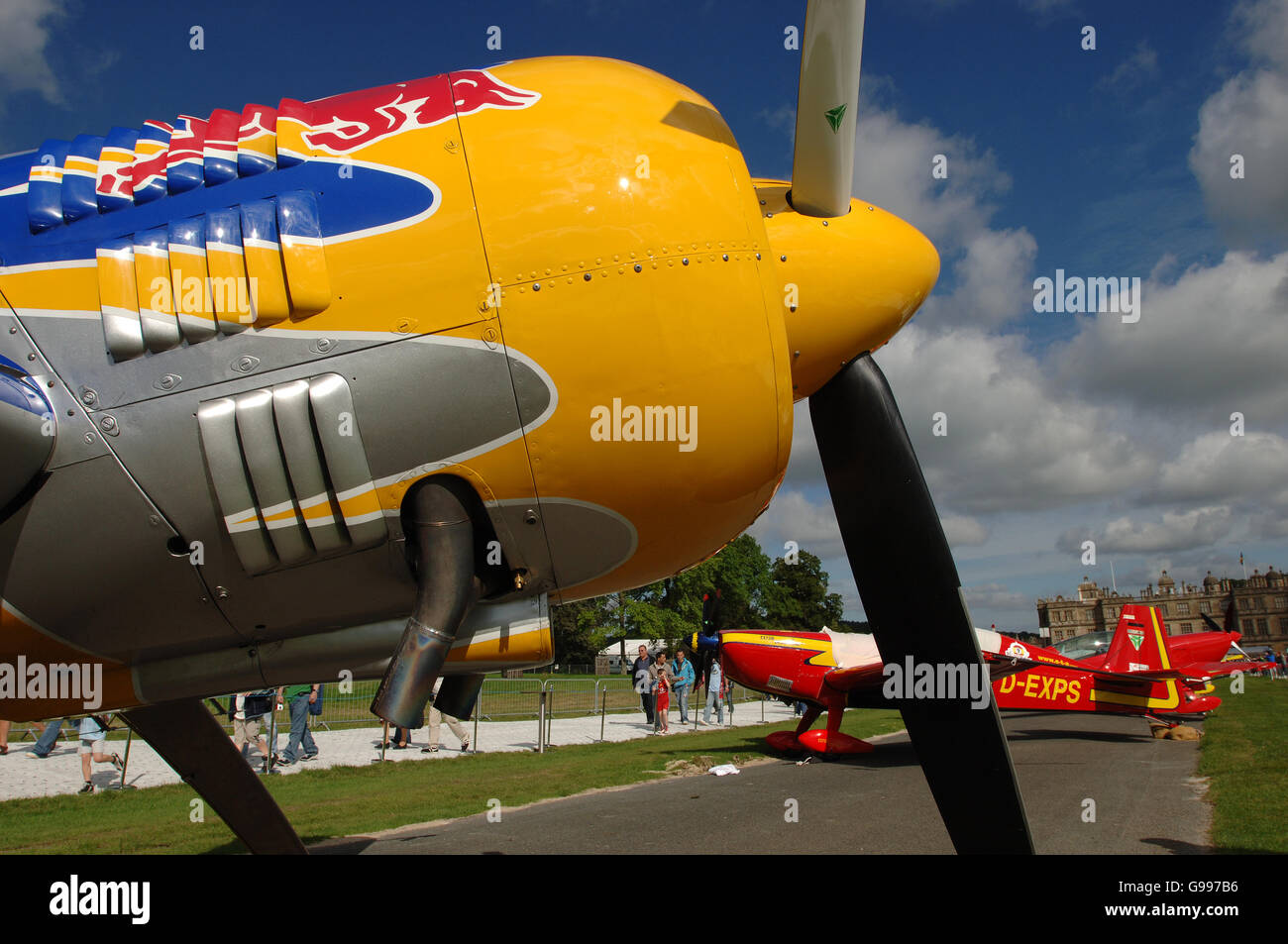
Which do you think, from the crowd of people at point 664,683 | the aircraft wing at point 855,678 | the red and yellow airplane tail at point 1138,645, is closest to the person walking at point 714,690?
the crowd of people at point 664,683

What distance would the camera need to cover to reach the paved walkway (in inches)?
445

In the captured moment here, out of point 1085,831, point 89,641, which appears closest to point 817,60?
point 89,641

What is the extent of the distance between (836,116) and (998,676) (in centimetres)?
1461

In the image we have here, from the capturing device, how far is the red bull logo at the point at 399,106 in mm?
2963

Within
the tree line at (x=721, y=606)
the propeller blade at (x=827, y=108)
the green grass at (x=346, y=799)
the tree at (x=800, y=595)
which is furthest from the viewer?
the tree at (x=800, y=595)

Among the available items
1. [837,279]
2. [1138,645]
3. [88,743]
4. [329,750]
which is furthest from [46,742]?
[1138,645]

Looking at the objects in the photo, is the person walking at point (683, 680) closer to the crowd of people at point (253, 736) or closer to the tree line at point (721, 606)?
the crowd of people at point (253, 736)

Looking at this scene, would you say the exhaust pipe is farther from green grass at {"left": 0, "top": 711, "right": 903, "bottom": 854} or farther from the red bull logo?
green grass at {"left": 0, "top": 711, "right": 903, "bottom": 854}

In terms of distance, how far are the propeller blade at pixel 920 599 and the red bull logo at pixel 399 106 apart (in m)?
1.78

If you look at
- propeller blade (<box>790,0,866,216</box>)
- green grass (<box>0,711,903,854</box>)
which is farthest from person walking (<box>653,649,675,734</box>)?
propeller blade (<box>790,0,866,216</box>)

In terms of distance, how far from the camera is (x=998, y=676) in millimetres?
15430

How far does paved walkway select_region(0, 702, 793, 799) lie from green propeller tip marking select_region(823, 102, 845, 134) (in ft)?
17.7

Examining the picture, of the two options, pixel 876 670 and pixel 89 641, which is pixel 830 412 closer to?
pixel 89 641
